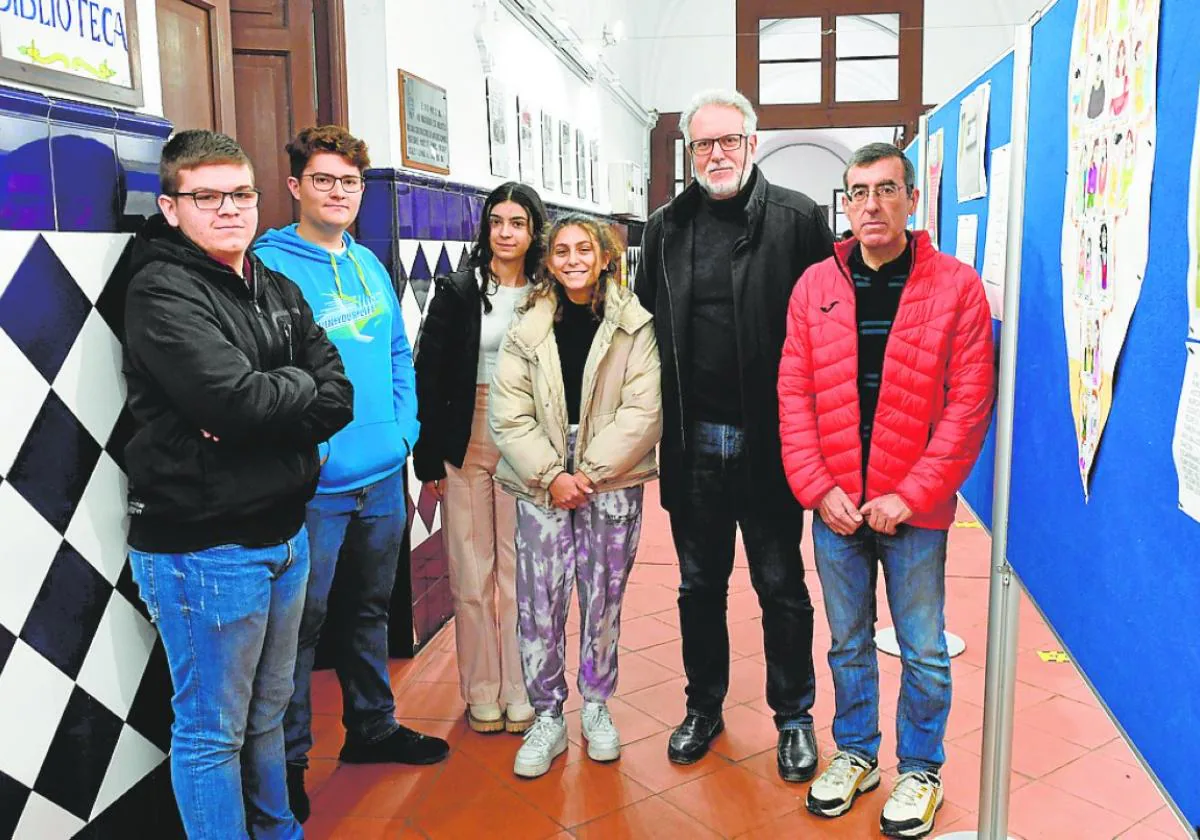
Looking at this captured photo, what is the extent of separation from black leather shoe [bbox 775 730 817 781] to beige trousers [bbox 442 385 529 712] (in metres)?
0.77

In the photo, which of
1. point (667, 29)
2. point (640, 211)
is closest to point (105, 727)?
point (640, 211)

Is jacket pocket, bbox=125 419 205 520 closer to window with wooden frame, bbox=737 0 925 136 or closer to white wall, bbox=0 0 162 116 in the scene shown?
white wall, bbox=0 0 162 116

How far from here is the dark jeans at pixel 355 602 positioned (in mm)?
2449

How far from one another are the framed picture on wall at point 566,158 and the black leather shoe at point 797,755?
461 cm

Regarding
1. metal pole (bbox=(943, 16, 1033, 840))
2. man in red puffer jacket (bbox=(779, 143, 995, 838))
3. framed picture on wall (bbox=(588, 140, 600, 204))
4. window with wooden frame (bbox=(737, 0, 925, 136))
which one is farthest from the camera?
window with wooden frame (bbox=(737, 0, 925, 136))

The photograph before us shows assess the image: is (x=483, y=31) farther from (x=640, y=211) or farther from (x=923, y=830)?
(x=640, y=211)

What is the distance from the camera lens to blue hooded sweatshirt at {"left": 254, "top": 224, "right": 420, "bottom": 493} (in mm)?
2412

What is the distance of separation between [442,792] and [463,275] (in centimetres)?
137

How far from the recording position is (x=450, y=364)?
2811mm

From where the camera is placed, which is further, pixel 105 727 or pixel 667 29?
pixel 667 29

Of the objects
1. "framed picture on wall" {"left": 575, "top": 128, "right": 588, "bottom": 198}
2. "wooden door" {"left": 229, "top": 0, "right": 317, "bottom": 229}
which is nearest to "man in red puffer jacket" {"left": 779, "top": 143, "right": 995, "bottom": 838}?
"wooden door" {"left": 229, "top": 0, "right": 317, "bottom": 229}

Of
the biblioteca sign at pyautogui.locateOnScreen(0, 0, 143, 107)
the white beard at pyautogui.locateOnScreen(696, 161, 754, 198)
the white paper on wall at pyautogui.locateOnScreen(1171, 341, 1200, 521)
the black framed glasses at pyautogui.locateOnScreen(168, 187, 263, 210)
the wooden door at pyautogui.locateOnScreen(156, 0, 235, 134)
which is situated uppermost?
the wooden door at pyautogui.locateOnScreen(156, 0, 235, 134)

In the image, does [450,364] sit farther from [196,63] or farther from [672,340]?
[196,63]

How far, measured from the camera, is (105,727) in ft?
6.49
